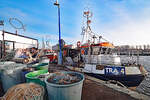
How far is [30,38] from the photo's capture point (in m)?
22.9

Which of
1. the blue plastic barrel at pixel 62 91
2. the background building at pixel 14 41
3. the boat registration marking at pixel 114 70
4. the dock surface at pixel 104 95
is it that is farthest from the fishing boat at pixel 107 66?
the background building at pixel 14 41

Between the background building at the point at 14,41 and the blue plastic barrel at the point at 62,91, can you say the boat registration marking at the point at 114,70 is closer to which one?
the blue plastic barrel at the point at 62,91

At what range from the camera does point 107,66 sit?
490 cm

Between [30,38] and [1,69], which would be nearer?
[1,69]

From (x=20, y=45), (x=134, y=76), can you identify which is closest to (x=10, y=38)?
(x=20, y=45)

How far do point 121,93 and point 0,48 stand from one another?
53.9ft

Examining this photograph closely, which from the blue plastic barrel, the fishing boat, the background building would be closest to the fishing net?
the blue plastic barrel

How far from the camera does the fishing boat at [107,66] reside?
4680 millimetres

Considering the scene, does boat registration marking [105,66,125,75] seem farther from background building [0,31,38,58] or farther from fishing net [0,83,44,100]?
background building [0,31,38,58]

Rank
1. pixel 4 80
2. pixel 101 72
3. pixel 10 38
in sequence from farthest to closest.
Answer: pixel 10 38
pixel 101 72
pixel 4 80

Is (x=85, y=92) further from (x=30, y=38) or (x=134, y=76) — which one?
(x=30, y=38)

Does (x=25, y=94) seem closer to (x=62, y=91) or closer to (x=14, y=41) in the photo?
(x=62, y=91)

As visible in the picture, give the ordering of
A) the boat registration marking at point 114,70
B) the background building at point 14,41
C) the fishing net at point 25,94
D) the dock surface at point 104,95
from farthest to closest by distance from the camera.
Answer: the background building at point 14,41 < the boat registration marking at point 114,70 < the dock surface at point 104,95 < the fishing net at point 25,94

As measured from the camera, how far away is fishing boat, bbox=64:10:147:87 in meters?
4.68
